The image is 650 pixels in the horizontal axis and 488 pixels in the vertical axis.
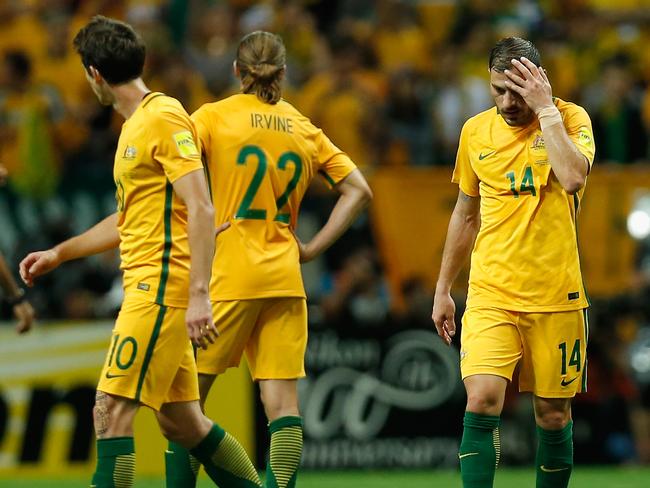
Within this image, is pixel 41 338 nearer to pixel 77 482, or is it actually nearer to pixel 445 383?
pixel 77 482

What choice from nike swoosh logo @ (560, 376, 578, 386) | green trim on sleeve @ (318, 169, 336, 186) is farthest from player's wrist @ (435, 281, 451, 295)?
green trim on sleeve @ (318, 169, 336, 186)

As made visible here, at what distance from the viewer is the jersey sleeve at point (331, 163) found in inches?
293

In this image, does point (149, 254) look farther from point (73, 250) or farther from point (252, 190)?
point (252, 190)

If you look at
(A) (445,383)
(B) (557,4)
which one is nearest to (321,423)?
(A) (445,383)

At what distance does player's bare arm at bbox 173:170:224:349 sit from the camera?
5.75 m

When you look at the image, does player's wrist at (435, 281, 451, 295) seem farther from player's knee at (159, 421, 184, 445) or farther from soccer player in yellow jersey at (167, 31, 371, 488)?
player's knee at (159, 421, 184, 445)

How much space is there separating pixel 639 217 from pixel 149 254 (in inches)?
300

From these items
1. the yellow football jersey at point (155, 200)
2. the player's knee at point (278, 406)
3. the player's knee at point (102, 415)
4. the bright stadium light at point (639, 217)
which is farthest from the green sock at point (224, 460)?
the bright stadium light at point (639, 217)

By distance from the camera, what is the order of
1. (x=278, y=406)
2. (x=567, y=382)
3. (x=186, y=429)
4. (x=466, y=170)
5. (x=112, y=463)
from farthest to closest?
1. (x=278, y=406)
2. (x=466, y=170)
3. (x=567, y=382)
4. (x=186, y=429)
5. (x=112, y=463)

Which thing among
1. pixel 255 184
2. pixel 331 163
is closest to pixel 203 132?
pixel 255 184

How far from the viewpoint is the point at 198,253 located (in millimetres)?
5820

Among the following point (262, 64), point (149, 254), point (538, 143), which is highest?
point (262, 64)

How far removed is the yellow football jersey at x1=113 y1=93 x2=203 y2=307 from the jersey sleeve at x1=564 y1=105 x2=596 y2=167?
1.93 metres

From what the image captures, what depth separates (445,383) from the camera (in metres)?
11.8
